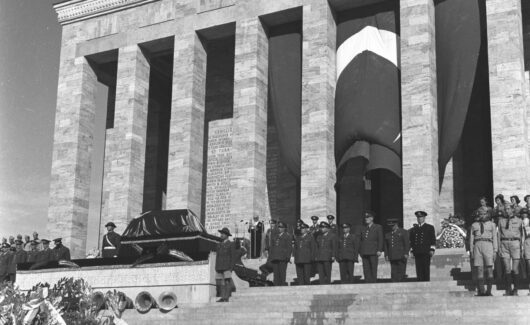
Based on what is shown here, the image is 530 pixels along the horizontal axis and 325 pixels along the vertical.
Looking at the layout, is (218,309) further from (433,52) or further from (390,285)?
(433,52)

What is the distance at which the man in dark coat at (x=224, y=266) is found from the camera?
16.1 meters

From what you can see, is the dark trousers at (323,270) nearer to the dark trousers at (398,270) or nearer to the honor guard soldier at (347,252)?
the honor guard soldier at (347,252)

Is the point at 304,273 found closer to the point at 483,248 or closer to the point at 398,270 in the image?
the point at 398,270

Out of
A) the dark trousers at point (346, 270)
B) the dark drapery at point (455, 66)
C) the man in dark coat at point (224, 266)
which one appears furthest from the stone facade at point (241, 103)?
the man in dark coat at point (224, 266)

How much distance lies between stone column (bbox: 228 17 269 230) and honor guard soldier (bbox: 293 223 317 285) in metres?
7.00

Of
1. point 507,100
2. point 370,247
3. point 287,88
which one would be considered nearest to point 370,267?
point 370,247

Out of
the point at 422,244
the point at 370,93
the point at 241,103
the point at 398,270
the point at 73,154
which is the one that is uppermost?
the point at 241,103

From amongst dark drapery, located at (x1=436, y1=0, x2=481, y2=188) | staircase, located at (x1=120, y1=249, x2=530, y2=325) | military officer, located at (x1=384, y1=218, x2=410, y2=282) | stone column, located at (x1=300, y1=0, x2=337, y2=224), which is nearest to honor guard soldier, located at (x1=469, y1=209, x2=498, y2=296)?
staircase, located at (x1=120, y1=249, x2=530, y2=325)

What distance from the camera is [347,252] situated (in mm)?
16531

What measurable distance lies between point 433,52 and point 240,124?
6.74 m

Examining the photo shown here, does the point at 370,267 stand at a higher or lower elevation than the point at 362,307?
higher

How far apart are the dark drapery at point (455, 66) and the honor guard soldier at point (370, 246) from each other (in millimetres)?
6940

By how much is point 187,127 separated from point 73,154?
17.4ft

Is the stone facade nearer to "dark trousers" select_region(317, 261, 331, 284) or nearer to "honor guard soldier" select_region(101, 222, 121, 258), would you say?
"dark trousers" select_region(317, 261, 331, 284)
